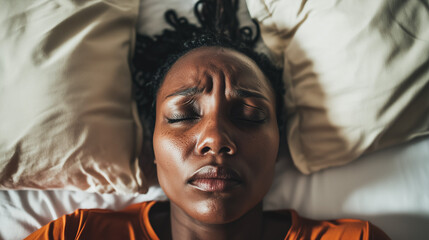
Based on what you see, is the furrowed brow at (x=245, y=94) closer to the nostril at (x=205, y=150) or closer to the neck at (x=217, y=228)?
the nostril at (x=205, y=150)

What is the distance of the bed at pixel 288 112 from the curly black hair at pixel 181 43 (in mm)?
61

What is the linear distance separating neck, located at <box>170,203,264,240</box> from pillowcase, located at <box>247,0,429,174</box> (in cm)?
32

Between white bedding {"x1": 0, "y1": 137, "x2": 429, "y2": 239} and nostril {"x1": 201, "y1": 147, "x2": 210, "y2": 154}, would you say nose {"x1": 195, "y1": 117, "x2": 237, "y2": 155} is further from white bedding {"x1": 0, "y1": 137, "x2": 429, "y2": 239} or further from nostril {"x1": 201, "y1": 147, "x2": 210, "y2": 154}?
white bedding {"x1": 0, "y1": 137, "x2": 429, "y2": 239}

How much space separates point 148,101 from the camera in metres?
1.16

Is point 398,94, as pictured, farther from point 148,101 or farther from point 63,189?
point 63,189

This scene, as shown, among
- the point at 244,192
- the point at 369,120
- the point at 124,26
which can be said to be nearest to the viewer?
the point at 244,192

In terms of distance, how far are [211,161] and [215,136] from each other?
0.23ft

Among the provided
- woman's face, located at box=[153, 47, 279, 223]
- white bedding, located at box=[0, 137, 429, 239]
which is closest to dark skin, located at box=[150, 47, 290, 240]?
woman's face, located at box=[153, 47, 279, 223]

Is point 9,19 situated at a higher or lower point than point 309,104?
higher

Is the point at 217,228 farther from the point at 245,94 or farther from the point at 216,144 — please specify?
the point at 245,94

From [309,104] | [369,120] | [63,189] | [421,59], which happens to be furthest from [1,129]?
[421,59]

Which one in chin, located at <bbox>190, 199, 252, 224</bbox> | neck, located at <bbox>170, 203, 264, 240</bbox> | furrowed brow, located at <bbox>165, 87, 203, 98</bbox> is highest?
furrowed brow, located at <bbox>165, 87, 203, 98</bbox>

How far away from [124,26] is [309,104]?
2.74 feet

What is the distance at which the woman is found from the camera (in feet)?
2.42
